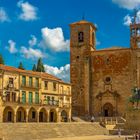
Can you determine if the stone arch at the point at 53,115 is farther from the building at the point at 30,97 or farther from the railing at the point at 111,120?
the railing at the point at 111,120

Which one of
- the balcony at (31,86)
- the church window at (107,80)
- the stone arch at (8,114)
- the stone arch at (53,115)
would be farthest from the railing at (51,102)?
the church window at (107,80)

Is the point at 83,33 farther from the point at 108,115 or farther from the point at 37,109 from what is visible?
the point at 37,109

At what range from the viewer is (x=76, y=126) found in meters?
45.1

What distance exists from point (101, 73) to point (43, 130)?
26.7 m

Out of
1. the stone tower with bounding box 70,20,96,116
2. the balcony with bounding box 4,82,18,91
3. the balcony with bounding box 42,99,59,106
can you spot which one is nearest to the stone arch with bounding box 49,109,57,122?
the balcony with bounding box 42,99,59,106

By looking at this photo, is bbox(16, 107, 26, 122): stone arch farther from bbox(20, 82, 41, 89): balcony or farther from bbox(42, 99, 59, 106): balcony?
bbox(42, 99, 59, 106): balcony

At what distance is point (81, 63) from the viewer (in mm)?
65312

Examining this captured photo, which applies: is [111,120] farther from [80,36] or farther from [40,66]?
[40,66]

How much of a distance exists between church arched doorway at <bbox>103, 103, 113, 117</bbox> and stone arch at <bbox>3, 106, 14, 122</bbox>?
2064 cm

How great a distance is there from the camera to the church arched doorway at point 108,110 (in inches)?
2474

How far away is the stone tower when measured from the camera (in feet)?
208

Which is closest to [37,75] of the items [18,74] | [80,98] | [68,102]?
[18,74]

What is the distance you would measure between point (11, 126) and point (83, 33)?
32.3 m

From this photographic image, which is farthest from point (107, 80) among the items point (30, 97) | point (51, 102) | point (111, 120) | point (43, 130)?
point (43, 130)
